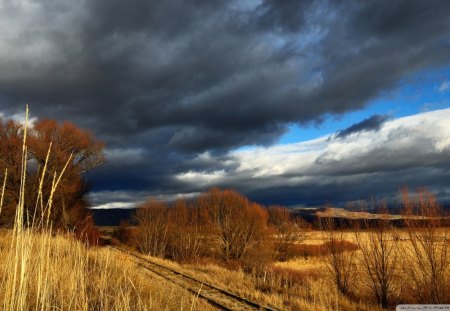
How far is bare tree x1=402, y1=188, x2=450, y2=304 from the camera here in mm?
10641

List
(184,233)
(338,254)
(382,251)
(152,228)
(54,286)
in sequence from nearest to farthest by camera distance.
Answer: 1. (54,286)
2. (382,251)
3. (338,254)
4. (184,233)
5. (152,228)

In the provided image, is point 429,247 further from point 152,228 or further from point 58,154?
point 152,228

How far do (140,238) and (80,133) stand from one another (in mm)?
18625

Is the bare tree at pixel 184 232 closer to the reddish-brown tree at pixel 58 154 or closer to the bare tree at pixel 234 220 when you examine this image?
the bare tree at pixel 234 220

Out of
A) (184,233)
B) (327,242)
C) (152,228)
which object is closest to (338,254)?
(327,242)

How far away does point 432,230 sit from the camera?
10734 millimetres

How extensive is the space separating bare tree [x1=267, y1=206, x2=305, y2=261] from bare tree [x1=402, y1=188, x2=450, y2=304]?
35980 millimetres

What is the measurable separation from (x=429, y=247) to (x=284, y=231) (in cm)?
4001

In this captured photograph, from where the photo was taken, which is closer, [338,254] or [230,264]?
[338,254]

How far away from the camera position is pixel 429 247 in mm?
10734

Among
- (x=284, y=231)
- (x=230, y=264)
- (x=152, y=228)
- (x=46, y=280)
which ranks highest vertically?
(x=46, y=280)

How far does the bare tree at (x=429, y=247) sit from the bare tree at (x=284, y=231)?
3598 cm

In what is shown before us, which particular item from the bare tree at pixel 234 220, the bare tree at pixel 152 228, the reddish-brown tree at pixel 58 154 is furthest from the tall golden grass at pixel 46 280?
the bare tree at pixel 152 228

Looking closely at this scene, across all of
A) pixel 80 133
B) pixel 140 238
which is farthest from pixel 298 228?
pixel 80 133
